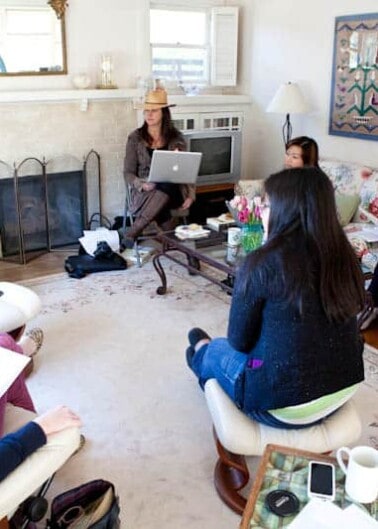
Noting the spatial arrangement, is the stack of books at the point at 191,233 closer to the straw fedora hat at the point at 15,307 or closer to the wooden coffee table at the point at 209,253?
the wooden coffee table at the point at 209,253

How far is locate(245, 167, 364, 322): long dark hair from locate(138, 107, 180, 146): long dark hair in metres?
2.91

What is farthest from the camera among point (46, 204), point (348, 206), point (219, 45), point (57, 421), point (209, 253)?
point (219, 45)

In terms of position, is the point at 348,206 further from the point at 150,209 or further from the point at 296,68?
the point at 296,68

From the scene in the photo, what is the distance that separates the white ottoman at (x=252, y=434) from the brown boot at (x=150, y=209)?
→ 242 centimetres

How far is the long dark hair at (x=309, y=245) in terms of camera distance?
161 cm

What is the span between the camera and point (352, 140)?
4.53 metres

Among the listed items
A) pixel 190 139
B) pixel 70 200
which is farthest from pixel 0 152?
pixel 190 139

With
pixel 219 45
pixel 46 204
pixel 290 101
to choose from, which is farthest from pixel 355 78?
pixel 46 204

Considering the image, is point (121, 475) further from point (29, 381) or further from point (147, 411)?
point (29, 381)

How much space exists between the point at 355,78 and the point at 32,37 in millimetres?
2457

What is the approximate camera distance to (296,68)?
4930mm

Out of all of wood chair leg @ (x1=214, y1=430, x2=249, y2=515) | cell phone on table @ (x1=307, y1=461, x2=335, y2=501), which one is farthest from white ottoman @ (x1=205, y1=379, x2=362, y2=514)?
cell phone on table @ (x1=307, y1=461, x2=335, y2=501)

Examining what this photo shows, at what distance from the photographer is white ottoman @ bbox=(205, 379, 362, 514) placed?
5.98 feet

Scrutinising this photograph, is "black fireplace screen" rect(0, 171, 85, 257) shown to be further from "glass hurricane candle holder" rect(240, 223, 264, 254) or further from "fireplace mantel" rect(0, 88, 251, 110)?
"glass hurricane candle holder" rect(240, 223, 264, 254)
